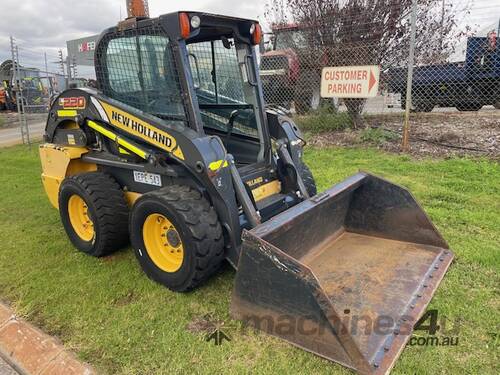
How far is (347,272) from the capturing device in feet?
10.2

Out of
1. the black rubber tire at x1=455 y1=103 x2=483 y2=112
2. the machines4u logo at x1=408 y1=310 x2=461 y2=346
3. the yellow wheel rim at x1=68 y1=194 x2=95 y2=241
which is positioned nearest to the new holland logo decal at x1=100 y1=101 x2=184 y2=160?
the yellow wheel rim at x1=68 y1=194 x2=95 y2=241

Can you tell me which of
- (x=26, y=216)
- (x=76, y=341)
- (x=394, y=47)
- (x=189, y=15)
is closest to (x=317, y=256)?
(x=76, y=341)

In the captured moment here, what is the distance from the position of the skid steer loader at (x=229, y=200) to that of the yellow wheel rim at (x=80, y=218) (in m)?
0.01

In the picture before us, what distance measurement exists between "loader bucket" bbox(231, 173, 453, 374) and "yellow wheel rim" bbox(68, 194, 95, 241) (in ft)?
6.29

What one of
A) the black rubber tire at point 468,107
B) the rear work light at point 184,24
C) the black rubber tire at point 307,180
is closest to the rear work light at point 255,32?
the rear work light at point 184,24

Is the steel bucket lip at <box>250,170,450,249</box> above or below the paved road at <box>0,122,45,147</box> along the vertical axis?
above

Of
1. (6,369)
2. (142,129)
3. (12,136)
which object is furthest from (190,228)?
(12,136)

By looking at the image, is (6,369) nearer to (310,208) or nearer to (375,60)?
(310,208)

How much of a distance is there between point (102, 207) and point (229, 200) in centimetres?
123

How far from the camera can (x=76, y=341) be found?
2611 mm

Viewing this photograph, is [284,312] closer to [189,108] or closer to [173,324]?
[173,324]

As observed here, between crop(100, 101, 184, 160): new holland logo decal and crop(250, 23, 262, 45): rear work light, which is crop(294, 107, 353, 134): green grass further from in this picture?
crop(100, 101, 184, 160): new holland logo decal

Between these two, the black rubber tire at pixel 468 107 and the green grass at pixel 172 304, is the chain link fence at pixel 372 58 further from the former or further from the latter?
the green grass at pixel 172 304

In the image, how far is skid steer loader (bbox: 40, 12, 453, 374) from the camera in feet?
8.04
